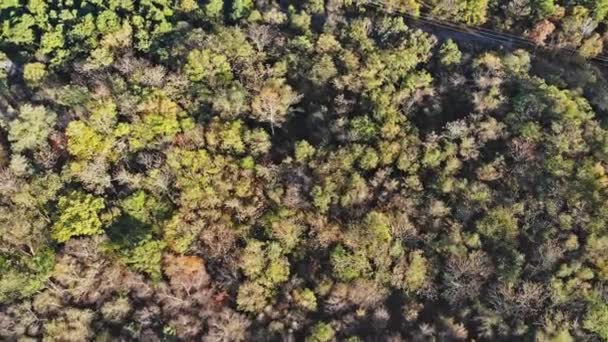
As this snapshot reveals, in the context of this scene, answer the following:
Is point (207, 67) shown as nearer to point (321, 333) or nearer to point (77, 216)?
point (77, 216)

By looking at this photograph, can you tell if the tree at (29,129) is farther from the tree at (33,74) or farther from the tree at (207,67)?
the tree at (207,67)

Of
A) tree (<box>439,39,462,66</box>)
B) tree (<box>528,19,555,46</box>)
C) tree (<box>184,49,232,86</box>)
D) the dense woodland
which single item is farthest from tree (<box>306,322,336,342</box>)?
tree (<box>528,19,555,46</box>)

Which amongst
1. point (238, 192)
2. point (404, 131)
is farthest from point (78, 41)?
point (404, 131)

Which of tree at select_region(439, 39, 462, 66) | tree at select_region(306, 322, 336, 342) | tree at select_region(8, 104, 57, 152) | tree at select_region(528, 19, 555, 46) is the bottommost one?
tree at select_region(306, 322, 336, 342)

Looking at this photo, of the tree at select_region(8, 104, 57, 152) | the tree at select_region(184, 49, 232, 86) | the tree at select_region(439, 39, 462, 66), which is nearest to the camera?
the tree at select_region(8, 104, 57, 152)

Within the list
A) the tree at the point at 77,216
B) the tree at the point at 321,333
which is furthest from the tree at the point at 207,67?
the tree at the point at 321,333

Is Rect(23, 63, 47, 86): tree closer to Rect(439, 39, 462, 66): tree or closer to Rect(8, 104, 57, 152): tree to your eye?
Rect(8, 104, 57, 152): tree

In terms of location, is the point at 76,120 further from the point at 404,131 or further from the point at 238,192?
the point at 404,131

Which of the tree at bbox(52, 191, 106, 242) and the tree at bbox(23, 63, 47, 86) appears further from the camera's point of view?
the tree at bbox(23, 63, 47, 86)

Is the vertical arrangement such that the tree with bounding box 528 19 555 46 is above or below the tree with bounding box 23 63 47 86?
above
